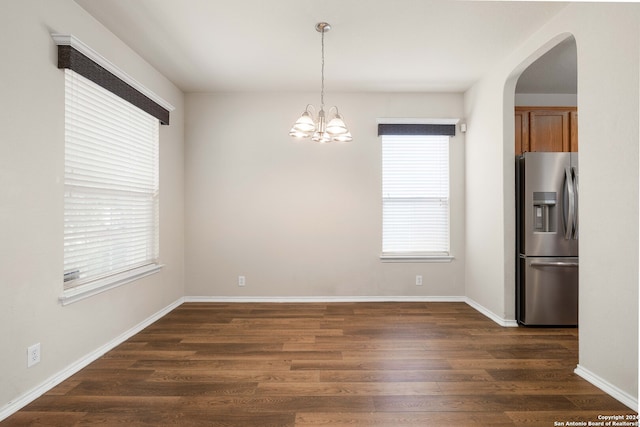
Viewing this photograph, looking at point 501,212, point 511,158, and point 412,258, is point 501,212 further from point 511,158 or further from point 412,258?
point 412,258

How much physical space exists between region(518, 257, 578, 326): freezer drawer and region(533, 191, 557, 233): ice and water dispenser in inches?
12.4

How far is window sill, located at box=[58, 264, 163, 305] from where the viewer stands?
2.56 m

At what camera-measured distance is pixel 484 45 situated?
3365 mm

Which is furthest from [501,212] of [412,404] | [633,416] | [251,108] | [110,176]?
[110,176]

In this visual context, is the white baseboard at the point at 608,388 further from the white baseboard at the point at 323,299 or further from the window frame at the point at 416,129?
the window frame at the point at 416,129

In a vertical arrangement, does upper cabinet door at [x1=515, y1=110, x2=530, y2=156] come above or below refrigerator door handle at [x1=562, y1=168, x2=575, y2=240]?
above

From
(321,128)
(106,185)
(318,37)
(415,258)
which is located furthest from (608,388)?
(106,185)

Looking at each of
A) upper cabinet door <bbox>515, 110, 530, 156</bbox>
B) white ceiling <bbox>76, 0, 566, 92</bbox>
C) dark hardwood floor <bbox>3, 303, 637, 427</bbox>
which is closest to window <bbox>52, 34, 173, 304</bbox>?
white ceiling <bbox>76, 0, 566, 92</bbox>

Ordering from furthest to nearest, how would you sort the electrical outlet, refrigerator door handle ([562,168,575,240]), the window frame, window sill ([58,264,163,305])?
the window frame < refrigerator door handle ([562,168,575,240]) < window sill ([58,264,163,305]) < the electrical outlet

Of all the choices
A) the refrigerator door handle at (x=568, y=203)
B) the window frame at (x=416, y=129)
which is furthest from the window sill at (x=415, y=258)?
the refrigerator door handle at (x=568, y=203)

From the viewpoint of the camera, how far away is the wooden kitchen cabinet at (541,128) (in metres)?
4.36

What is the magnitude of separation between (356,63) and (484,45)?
1239 millimetres

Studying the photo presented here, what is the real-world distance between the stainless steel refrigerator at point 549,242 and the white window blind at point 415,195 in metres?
1.18

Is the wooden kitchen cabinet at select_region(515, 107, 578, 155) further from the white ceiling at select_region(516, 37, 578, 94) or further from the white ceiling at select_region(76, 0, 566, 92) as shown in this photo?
the white ceiling at select_region(76, 0, 566, 92)
